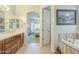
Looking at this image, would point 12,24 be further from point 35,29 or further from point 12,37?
point 35,29

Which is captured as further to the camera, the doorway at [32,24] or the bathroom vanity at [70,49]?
the doorway at [32,24]

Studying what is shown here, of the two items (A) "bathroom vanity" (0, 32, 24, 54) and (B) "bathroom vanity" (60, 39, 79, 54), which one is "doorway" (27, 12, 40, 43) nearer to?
(A) "bathroom vanity" (0, 32, 24, 54)

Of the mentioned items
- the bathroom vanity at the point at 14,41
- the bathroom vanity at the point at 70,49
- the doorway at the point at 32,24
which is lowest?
the bathroom vanity at the point at 70,49

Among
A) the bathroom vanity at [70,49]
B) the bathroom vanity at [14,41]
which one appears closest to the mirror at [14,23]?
the bathroom vanity at [14,41]

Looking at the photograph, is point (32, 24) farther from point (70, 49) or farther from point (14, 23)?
point (70, 49)

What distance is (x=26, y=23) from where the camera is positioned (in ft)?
9.00

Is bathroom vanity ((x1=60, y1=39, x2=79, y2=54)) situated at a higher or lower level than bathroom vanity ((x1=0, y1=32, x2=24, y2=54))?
lower

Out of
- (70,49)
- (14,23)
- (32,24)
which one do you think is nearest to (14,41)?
(14,23)

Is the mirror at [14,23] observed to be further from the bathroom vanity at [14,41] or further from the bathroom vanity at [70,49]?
the bathroom vanity at [70,49]

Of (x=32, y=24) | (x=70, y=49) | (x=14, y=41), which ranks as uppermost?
(x=32, y=24)

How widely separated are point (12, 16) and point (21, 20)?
9.3 inches

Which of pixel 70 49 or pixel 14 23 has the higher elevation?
pixel 14 23

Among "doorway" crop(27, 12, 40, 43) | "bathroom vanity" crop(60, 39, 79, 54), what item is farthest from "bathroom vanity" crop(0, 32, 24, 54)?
"bathroom vanity" crop(60, 39, 79, 54)
